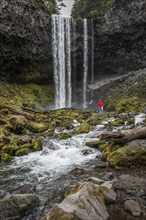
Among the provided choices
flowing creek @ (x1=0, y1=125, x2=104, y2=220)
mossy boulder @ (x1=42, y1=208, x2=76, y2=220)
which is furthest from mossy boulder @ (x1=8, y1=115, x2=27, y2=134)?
mossy boulder @ (x1=42, y1=208, x2=76, y2=220)

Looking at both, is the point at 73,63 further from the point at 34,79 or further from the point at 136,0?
the point at 136,0

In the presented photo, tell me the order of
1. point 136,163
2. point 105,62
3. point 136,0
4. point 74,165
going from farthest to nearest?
1. point 105,62
2. point 136,0
3. point 74,165
4. point 136,163

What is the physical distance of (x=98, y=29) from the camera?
146 feet

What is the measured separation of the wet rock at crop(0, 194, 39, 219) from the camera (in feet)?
21.6

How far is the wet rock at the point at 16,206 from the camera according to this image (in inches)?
259

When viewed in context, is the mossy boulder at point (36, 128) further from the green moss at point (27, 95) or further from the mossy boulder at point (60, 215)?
the green moss at point (27, 95)

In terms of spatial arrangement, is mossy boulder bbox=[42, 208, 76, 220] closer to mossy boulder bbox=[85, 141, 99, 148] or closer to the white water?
the white water

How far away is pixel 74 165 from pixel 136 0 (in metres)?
38.1

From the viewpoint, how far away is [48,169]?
11.0m

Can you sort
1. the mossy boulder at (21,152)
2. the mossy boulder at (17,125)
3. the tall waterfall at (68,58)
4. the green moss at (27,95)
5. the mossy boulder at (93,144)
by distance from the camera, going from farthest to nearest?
the tall waterfall at (68,58), the green moss at (27,95), the mossy boulder at (17,125), the mossy boulder at (93,144), the mossy boulder at (21,152)

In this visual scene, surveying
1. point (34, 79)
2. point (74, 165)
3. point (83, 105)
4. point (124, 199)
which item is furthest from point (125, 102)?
point (124, 199)

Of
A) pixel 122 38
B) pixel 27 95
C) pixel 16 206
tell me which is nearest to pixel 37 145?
pixel 16 206

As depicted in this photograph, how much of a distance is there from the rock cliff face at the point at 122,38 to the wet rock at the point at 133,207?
39927mm

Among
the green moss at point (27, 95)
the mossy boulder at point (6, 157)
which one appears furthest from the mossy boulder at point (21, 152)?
the green moss at point (27, 95)
